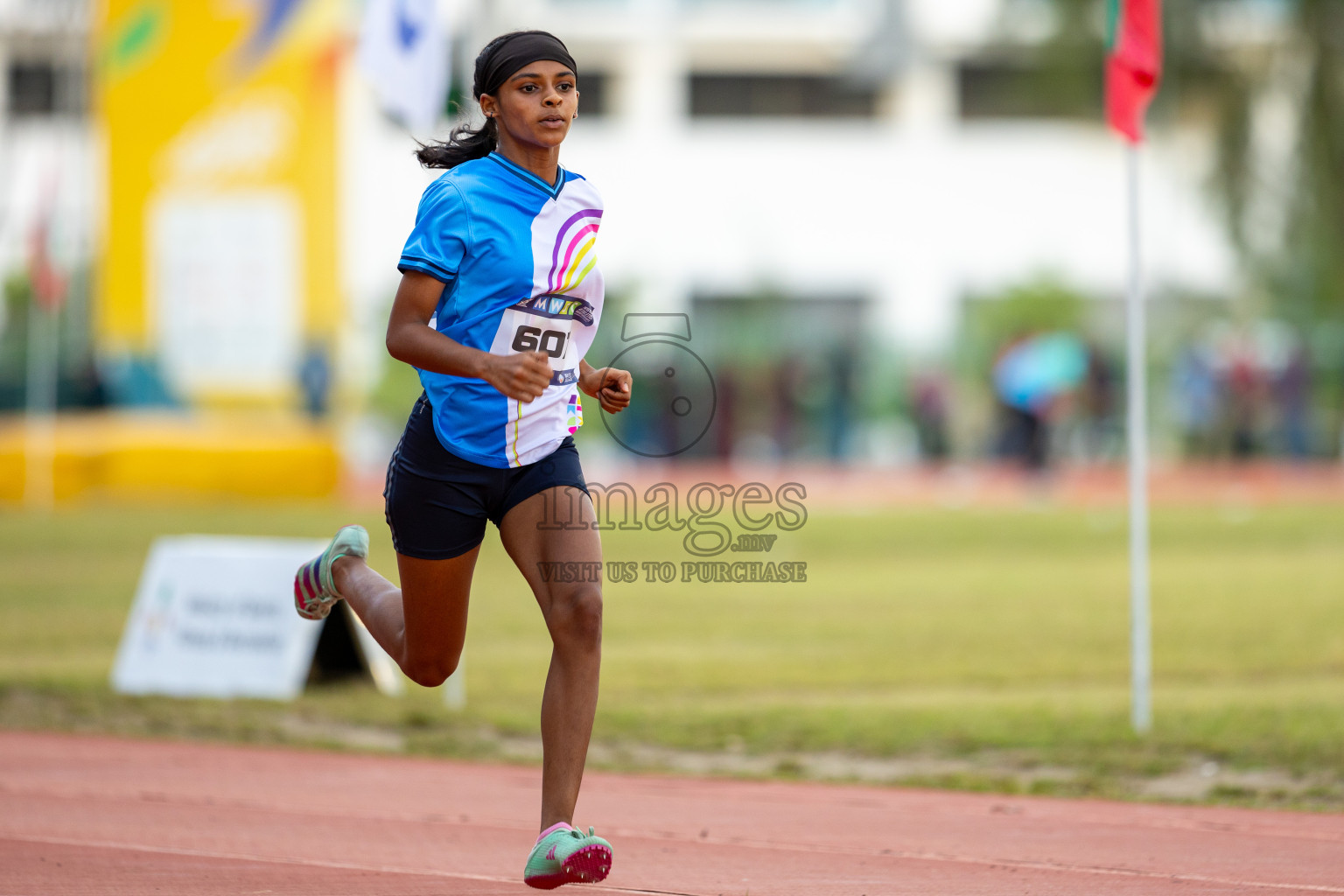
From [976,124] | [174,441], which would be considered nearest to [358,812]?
[174,441]

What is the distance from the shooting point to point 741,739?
802 centimetres

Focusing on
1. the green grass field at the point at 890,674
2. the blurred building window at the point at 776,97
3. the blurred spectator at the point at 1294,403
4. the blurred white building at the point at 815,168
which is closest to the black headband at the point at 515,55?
the green grass field at the point at 890,674

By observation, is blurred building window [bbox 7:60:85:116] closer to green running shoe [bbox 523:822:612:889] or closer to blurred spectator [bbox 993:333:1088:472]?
blurred spectator [bbox 993:333:1088:472]

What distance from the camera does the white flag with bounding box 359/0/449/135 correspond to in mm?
8703

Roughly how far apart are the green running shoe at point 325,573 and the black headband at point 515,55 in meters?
1.62

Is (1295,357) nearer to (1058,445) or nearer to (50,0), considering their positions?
(1058,445)

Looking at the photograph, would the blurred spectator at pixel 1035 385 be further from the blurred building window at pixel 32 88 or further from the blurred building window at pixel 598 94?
the blurred building window at pixel 32 88

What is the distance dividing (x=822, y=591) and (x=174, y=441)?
42.2 ft

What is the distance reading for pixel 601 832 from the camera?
19.5 ft

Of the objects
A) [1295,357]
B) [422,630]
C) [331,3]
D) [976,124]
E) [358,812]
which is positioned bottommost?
[358,812]

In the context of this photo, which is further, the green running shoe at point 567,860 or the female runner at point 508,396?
the female runner at point 508,396

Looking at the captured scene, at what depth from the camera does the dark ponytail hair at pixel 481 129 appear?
4641 mm

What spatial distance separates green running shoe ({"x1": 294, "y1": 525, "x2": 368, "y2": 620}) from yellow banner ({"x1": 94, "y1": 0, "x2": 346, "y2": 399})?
17951mm

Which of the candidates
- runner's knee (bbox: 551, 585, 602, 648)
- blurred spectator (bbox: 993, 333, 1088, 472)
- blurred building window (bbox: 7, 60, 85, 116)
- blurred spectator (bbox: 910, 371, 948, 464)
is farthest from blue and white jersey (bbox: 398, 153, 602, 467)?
blurred building window (bbox: 7, 60, 85, 116)
